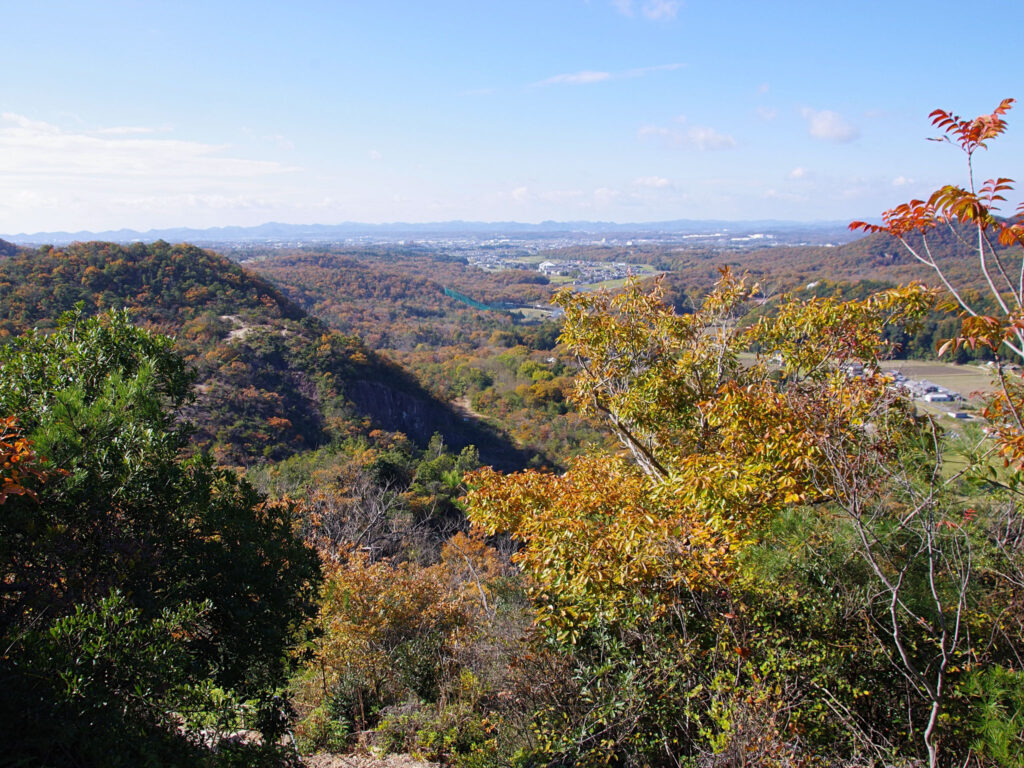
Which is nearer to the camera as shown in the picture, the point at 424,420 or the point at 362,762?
the point at 362,762

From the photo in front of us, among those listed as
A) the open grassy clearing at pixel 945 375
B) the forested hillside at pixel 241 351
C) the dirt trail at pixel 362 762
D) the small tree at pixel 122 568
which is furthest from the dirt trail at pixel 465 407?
the small tree at pixel 122 568

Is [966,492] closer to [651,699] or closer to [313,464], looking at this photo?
[651,699]

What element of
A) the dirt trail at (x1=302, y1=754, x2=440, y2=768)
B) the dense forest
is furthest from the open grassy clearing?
the dirt trail at (x1=302, y1=754, x2=440, y2=768)

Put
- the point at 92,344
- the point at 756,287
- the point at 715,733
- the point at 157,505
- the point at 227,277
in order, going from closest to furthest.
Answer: the point at 715,733, the point at 157,505, the point at 92,344, the point at 756,287, the point at 227,277

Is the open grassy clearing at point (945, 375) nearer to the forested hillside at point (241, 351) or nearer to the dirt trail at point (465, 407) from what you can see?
the forested hillside at point (241, 351)

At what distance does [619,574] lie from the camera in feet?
13.3

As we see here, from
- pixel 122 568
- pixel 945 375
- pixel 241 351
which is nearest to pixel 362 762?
pixel 122 568

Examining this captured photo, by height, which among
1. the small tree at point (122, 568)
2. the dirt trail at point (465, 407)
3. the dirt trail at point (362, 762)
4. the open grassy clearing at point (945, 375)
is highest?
the small tree at point (122, 568)

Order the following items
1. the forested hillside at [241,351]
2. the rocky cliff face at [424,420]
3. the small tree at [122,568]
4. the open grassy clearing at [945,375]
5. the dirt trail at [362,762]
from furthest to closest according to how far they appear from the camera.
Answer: the rocky cliff face at [424,420]
the forested hillside at [241,351]
the open grassy clearing at [945,375]
the dirt trail at [362,762]
the small tree at [122,568]

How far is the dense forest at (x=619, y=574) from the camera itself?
3131 millimetres

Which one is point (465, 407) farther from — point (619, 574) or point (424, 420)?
point (619, 574)

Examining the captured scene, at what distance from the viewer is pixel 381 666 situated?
22.8 ft

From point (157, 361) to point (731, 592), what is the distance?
517 centimetres

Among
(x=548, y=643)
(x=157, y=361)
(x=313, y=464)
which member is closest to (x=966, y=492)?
(x=548, y=643)
